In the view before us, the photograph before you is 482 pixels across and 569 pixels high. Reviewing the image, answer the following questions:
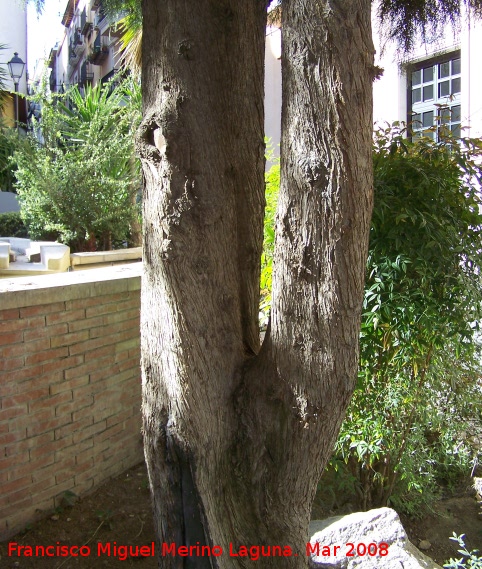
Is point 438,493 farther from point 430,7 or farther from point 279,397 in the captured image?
point 430,7

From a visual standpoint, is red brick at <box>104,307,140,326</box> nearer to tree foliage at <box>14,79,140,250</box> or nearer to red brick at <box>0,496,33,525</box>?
red brick at <box>0,496,33,525</box>

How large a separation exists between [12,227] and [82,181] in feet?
15.6

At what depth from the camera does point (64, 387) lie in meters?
4.11

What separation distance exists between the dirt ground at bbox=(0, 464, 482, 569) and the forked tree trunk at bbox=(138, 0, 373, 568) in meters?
1.36

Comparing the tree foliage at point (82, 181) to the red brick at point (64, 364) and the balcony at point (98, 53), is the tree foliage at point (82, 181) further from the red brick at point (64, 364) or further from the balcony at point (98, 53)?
the balcony at point (98, 53)

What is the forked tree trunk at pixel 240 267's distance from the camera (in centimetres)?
226

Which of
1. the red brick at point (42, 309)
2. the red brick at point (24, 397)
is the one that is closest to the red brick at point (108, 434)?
the red brick at point (24, 397)

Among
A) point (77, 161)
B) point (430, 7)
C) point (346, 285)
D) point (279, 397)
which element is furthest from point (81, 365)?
point (77, 161)

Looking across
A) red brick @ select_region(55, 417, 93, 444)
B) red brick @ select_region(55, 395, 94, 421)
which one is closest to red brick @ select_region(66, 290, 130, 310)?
red brick @ select_region(55, 395, 94, 421)

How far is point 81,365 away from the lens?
426 centimetres

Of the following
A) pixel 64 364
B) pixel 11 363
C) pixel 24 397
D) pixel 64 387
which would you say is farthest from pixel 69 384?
pixel 11 363

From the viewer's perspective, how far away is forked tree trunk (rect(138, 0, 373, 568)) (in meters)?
2.26

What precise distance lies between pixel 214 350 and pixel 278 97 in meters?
12.0

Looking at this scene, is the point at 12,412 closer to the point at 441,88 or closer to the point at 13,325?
the point at 13,325
